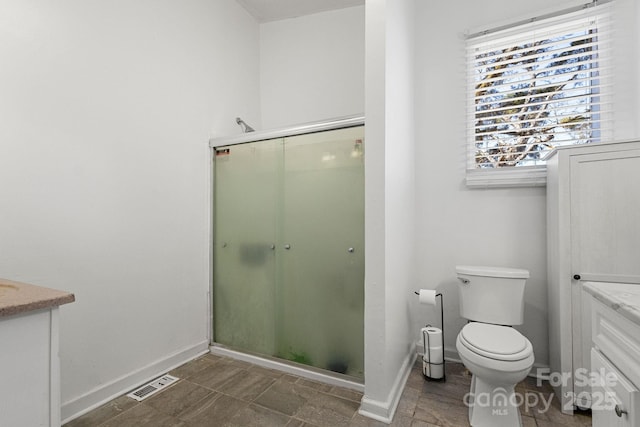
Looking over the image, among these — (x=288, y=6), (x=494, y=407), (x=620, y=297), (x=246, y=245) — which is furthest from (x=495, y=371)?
(x=288, y=6)

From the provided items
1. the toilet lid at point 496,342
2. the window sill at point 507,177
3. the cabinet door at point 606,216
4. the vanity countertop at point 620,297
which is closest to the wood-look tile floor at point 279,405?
the toilet lid at point 496,342

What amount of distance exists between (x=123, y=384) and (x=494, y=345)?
2.11 metres

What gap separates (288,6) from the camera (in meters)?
2.80

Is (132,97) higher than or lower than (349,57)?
lower

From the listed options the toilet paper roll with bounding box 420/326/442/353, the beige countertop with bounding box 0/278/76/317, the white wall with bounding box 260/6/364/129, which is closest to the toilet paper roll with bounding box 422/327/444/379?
the toilet paper roll with bounding box 420/326/442/353

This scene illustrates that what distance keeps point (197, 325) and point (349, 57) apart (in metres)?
2.58

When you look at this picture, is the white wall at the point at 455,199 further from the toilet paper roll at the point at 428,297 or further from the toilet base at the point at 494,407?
the toilet base at the point at 494,407

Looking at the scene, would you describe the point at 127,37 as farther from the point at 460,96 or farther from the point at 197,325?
the point at 460,96

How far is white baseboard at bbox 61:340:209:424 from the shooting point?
1.59 m

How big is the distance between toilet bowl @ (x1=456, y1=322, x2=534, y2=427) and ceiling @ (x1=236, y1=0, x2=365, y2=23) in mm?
2796

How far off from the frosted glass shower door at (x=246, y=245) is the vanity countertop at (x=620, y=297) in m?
1.76

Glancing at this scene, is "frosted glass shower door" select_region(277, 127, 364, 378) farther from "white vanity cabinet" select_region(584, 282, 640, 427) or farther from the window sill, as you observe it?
"white vanity cabinet" select_region(584, 282, 640, 427)

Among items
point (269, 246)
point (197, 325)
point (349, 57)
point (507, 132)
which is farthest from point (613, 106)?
point (197, 325)

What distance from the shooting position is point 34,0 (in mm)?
1480
